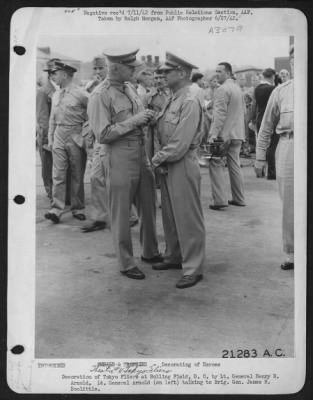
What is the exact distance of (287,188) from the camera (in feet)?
8.64

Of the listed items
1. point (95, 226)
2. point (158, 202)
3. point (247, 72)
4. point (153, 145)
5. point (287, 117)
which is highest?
point (247, 72)

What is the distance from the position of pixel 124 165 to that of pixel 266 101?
684 millimetres

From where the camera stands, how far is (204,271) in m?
2.72

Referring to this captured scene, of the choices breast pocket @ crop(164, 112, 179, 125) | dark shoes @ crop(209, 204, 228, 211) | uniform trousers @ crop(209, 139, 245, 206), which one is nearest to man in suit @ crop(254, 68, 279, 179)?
uniform trousers @ crop(209, 139, 245, 206)

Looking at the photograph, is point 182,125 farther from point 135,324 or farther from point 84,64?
point 135,324

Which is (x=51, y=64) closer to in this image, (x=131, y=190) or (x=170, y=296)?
(x=131, y=190)

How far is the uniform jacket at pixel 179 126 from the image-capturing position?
2.71 m

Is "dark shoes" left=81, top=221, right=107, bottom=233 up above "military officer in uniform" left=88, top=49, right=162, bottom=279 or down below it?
below

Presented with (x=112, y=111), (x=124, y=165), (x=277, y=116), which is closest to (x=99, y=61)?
(x=112, y=111)

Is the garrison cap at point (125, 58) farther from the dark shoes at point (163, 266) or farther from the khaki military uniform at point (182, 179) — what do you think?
the dark shoes at point (163, 266)

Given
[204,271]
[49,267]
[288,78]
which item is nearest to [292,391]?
[204,271]

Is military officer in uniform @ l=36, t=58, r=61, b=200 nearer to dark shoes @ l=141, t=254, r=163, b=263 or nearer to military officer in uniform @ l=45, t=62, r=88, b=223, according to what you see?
military officer in uniform @ l=45, t=62, r=88, b=223

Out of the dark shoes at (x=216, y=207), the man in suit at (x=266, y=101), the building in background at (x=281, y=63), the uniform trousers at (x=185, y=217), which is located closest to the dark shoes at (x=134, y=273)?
the uniform trousers at (x=185, y=217)

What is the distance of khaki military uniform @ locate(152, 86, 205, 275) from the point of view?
2717mm
